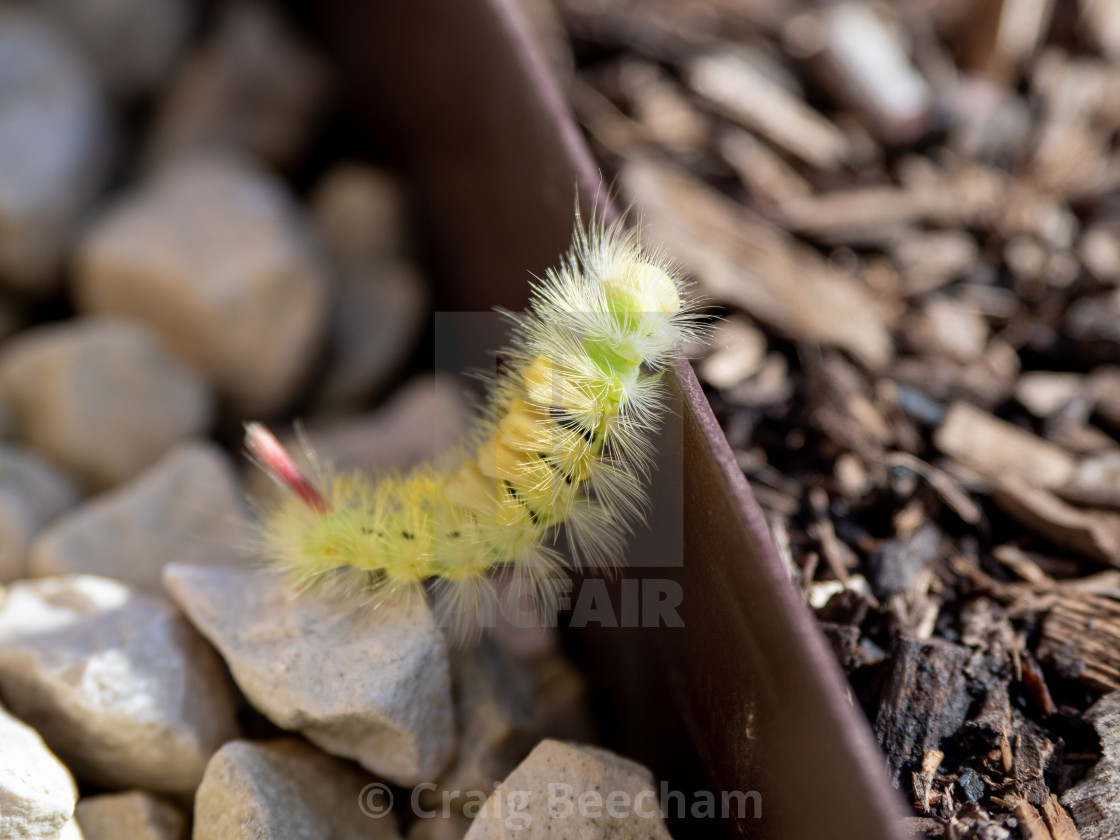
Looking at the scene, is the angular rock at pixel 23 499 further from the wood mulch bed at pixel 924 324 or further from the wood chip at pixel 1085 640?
the wood chip at pixel 1085 640

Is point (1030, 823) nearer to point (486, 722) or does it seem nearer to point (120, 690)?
point (486, 722)

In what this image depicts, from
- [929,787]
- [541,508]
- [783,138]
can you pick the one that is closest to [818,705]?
[929,787]

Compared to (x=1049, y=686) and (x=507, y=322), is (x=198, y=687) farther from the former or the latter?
(x=1049, y=686)

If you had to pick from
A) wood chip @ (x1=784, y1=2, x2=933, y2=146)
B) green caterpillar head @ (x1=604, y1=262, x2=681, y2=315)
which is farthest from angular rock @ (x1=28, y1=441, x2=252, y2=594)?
wood chip @ (x1=784, y1=2, x2=933, y2=146)

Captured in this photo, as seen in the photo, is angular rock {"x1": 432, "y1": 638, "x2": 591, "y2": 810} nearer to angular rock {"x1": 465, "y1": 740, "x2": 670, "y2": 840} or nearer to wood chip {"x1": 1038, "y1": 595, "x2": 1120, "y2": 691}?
angular rock {"x1": 465, "y1": 740, "x2": 670, "y2": 840}

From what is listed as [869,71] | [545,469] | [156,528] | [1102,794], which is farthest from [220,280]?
[1102,794]

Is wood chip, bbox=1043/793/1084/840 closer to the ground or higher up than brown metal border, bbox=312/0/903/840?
closer to the ground

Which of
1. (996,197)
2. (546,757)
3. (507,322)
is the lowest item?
(546,757)

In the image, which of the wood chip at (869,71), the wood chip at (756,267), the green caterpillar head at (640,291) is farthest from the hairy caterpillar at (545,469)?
the wood chip at (869,71)
